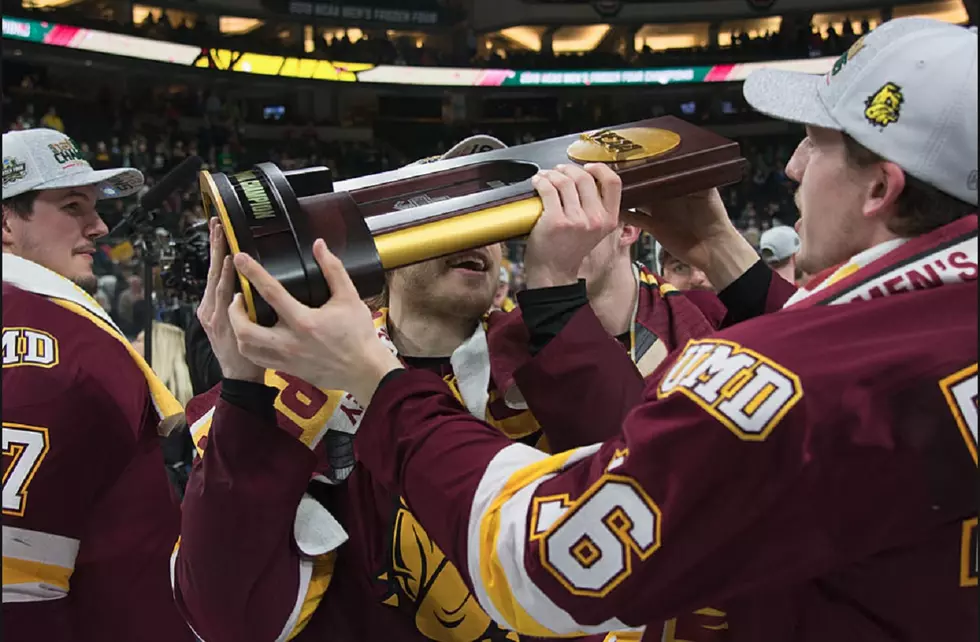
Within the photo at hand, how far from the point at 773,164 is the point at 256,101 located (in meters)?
8.97

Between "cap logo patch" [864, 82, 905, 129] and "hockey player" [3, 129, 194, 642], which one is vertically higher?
"cap logo patch" [864, 82, 905, 129]

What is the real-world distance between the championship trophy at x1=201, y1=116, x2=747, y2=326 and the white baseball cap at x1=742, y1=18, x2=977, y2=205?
247mm

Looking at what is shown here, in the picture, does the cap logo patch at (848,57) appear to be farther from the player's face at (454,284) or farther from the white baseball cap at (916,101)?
the player's face at (454,284)

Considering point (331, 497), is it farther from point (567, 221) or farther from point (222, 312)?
point (567, 221)


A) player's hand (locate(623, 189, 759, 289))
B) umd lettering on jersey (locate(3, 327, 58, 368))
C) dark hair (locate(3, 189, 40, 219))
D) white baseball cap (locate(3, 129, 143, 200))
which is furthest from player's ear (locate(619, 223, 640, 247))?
dark hair (locate(3, 189, 40, 219))

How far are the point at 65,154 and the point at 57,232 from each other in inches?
7.6

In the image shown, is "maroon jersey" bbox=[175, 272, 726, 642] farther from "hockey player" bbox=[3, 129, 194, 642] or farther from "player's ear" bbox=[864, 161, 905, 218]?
"hockey player" bbox=[3, 129, 194, 642]

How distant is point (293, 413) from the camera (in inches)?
47.8

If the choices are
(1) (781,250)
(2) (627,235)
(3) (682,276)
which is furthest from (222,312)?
(1) (781,250)

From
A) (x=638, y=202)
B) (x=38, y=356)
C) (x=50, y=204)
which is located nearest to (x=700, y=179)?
(x=638, y=202)

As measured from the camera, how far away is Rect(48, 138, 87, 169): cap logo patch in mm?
2150

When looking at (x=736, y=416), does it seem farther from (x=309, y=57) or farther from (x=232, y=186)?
(x=309, y=57)

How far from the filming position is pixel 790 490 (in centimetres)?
74

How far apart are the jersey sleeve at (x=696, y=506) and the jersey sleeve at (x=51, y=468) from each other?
1142 millimetres
